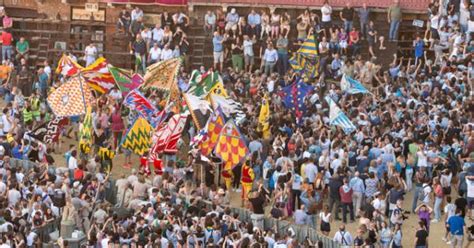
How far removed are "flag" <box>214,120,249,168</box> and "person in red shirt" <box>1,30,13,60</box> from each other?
539 inches

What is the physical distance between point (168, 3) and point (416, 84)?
34.5 feet

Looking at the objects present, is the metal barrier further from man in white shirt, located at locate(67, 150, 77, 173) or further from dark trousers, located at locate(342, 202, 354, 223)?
dark trousers, located at locate(342, 202, 354, 223)

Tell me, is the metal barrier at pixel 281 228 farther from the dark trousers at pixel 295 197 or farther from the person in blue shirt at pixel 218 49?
the person in blue shirt at pixel 218 49

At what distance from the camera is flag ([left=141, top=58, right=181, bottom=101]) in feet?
129

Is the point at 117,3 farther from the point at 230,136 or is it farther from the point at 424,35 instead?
the point at 230,136

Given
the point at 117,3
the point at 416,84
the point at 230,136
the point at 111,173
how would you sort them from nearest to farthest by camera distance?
the point at 230,136 < the point at 111,173 < the point at 416,84 < the point at 117,3

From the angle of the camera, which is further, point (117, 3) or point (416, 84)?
point (117, 3)

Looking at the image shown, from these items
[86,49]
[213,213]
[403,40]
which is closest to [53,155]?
[86,49]

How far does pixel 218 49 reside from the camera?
152ft

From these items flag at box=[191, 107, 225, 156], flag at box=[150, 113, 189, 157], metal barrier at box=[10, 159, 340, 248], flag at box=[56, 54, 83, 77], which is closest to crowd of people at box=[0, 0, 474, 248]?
metal barrier at box=[10, 159, 340, 248]

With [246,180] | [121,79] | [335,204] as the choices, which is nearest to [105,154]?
[121,79]

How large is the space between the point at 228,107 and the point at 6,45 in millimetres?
11607

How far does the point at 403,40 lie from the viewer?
A: 47.5 meters

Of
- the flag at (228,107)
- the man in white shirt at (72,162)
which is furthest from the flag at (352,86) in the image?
the man in white shirt at (72,162)
